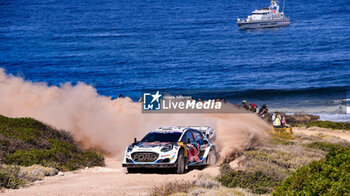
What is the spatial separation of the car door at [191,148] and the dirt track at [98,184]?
558 mm

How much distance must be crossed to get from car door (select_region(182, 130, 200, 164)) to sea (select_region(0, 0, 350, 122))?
28882mm

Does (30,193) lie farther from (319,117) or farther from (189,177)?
(319,117)

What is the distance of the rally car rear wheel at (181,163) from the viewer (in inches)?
603

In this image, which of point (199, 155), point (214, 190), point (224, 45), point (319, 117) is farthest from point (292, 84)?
point (214, 190)

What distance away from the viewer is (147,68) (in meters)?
74.5

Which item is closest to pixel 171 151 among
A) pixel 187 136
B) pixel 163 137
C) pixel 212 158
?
pixel 163 137

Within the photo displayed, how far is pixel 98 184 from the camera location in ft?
43.8

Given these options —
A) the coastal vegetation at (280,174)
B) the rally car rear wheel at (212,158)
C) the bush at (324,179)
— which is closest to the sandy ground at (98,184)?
the rally car rear wheel at (212,158)

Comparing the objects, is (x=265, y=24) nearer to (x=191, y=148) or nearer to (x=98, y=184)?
(x=191, y=148)

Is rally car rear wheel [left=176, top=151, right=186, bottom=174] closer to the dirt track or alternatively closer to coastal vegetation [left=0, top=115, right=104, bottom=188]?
the dirt track

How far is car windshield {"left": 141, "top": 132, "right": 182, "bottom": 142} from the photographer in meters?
16.2

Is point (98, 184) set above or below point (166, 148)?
below

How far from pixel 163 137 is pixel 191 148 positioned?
1.01 metres

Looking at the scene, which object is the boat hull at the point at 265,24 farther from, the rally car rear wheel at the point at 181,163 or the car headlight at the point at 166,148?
the car headlight at the point at 166,148
